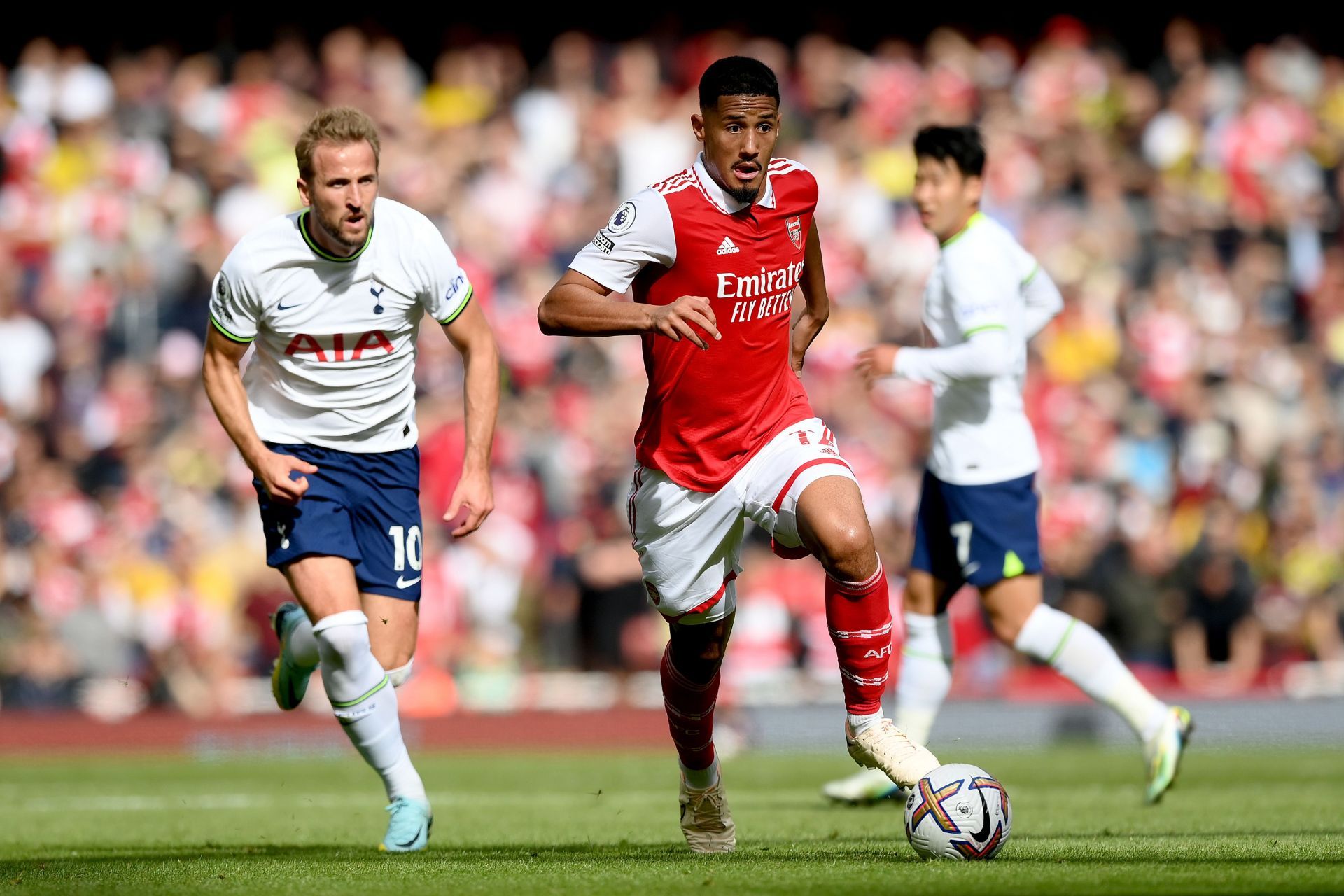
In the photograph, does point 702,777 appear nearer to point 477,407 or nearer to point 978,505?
point 477,407

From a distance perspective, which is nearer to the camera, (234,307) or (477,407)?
(234,307)

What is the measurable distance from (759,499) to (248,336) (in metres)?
2.25

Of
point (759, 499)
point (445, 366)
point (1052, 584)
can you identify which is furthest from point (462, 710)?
point (759, 499)

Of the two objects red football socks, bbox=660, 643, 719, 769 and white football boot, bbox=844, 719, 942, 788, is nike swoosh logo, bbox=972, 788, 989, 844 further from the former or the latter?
red football socks, bbox=660, 643, 719, 769

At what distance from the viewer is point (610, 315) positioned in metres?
6.45

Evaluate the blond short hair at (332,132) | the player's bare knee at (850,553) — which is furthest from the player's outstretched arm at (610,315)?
the blond short hair at (332,132)

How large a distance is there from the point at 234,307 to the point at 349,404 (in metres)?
0.63

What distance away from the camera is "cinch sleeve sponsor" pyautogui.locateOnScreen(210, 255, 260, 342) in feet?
24.4

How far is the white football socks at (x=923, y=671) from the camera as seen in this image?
9609mm

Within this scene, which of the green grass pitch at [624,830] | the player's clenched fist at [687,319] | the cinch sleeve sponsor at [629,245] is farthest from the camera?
the cinch sleeve sponsor at [629,245]

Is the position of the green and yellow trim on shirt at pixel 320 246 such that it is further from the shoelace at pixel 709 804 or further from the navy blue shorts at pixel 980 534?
the navy blue shorts at pixel 980 534

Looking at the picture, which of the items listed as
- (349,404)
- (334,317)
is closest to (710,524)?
(349,404)

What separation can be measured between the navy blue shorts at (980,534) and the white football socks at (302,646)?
3.37 m

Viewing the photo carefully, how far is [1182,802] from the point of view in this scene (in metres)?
9.57
